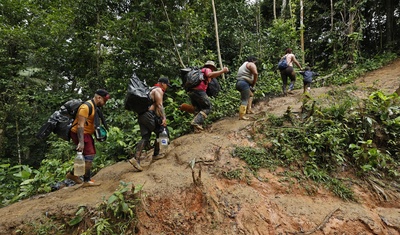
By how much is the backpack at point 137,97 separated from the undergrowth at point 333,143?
1.95m

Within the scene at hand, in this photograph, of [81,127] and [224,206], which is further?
[81,127]

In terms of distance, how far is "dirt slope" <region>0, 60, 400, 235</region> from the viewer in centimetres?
325

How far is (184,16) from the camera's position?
890 centimetres

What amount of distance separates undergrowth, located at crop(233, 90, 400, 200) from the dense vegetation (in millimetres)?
2464

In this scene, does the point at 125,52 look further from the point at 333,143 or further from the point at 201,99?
the point at 333,143

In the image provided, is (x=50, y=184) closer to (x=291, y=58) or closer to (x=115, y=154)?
(x=115, y=154)

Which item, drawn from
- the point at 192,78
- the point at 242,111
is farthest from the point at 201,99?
the point at 242,111

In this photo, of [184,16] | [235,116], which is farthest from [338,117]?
[184,16]

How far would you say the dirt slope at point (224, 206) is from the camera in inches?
128

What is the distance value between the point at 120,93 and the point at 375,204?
8786 mm

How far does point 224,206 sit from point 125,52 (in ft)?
26.4

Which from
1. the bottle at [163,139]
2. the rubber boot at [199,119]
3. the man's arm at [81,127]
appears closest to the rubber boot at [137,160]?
the bottle at [163,139]

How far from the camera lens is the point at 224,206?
3.44m

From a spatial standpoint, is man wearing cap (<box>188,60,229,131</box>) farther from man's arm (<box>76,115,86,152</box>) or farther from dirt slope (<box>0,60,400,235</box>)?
man's arm (<box>76,115,86,152</box>)
